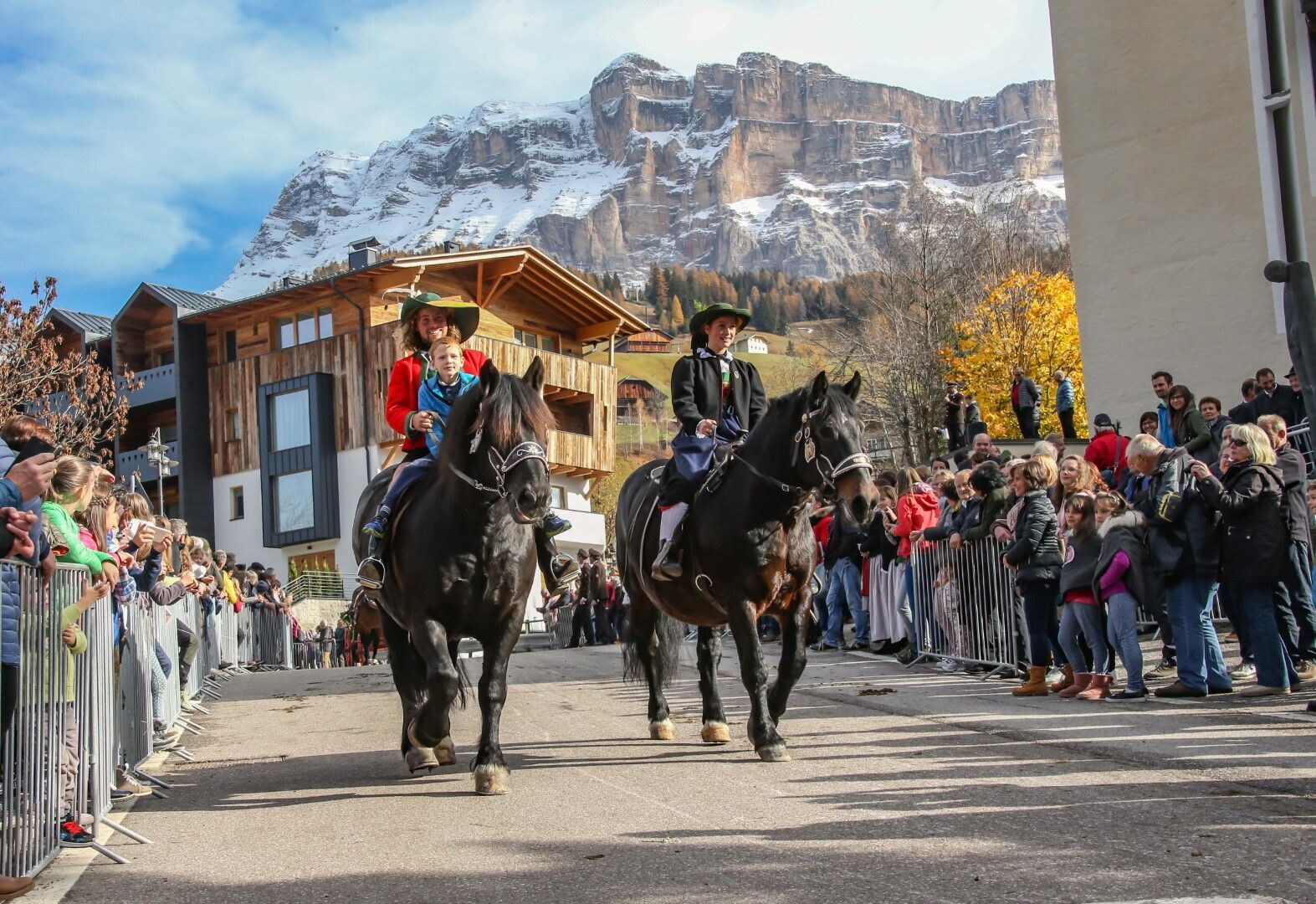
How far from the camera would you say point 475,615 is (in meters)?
8.24

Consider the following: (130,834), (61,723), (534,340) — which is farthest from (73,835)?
(534,340)

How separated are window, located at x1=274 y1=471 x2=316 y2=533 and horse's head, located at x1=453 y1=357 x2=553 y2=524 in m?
46.0

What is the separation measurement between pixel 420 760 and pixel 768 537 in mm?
2631

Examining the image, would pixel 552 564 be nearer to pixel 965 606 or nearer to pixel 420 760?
pixel 420 760

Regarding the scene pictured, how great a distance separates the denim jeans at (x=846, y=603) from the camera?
1805cm

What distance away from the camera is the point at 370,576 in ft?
28.3

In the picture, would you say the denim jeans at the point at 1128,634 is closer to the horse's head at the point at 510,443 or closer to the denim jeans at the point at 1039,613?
the denim jeans at the point at 1039,613

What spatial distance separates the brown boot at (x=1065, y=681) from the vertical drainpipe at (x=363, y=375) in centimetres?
4111

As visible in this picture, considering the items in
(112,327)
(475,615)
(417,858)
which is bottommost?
(417,858)

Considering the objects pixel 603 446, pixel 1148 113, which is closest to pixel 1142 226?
pixel 1148 113

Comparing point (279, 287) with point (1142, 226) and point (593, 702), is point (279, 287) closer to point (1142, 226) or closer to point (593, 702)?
point (1142, 226)

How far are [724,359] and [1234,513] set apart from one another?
4062 mm

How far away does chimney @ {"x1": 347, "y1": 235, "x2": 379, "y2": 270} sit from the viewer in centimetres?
5347

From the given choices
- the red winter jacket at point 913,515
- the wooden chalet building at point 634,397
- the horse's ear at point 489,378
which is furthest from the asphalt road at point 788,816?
the wooden chalet building at point 634,397
